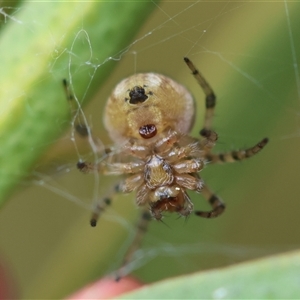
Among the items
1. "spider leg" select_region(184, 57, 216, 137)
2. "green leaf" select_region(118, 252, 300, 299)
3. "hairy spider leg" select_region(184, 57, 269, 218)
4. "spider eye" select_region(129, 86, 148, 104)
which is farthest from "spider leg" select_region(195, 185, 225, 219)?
"green leaf" select_region(118, 252, 300, 299)

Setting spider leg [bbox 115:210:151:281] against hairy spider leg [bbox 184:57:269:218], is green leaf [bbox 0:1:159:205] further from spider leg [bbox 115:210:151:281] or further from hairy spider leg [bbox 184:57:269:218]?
spider leg [bbox 115:210:151:281]

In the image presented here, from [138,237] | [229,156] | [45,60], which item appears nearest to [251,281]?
[45,60]

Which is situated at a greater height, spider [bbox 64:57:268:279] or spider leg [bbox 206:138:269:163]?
spider leg [bbox 206:138:269:163]

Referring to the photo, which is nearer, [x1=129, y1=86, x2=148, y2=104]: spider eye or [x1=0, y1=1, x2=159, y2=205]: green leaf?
[x1=0, y1=1, x2=159, y2=205]: green leaf

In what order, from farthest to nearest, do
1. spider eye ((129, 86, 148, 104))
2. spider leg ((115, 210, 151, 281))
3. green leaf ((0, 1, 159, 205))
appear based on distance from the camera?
spider leg ((115, 210, 151, 281)), spider eye ((129, 86, 148, 104)), green leaf ((0, 1, 159, 205))

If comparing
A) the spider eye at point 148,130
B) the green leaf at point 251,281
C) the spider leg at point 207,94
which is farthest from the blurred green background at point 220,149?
the green leaf at point 251,281

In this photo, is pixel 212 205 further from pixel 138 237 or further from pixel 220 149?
pixel 138 237
